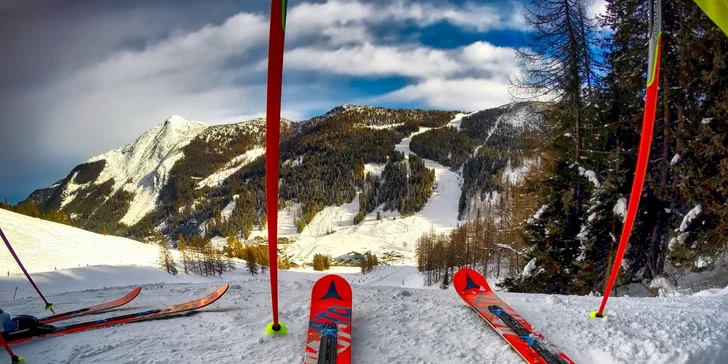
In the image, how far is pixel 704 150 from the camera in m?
10.4

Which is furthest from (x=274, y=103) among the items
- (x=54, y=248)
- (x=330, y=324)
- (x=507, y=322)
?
(x=54, y=248)

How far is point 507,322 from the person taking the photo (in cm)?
464

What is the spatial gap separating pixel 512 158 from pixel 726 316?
178415mm

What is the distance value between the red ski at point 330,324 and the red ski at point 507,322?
5.88ft

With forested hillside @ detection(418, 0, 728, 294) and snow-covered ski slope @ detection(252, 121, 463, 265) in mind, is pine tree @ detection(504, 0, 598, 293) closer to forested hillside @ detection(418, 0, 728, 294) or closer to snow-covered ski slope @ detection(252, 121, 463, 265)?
forested hillside @ detection(418, 0, 728, 294)

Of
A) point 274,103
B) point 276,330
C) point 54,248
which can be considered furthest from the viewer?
point 54,248

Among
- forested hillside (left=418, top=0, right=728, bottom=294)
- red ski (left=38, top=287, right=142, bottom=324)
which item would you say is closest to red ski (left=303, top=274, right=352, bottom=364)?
red ski (left=38, top=287, right=142, bottom=324)

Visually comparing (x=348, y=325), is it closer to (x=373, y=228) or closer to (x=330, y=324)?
(x=330, y=324)

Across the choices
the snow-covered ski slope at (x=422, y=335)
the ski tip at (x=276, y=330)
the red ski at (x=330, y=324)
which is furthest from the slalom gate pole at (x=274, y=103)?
the snow-covered ski slope at (x=422, y=335)

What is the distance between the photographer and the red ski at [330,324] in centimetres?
381

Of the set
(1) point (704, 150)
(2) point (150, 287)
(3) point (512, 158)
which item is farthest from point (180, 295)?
(3) point (512, 158)

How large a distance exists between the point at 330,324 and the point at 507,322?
2174 millimetres

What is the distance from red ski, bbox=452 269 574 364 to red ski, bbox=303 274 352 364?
179 centimetres

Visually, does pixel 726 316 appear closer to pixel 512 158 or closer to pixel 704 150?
pixel 704 150
